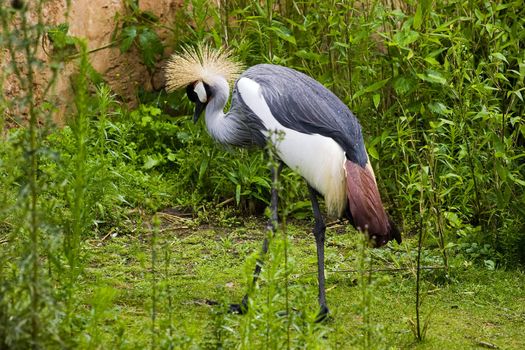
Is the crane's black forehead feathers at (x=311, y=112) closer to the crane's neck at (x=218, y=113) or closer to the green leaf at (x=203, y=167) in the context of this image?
the crane's neck at (x=218, y=113)

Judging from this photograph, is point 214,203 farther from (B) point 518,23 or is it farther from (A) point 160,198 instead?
(B) point 518,23

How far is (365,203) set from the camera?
180 inches

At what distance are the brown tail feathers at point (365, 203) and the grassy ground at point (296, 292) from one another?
128mm

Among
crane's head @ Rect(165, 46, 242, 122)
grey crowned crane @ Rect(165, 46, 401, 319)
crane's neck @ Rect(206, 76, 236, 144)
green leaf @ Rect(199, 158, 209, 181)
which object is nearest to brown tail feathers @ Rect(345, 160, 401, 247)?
grey crowned crane @ Rect(165, 46, 401, 319)

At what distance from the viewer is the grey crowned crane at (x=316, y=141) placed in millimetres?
4605

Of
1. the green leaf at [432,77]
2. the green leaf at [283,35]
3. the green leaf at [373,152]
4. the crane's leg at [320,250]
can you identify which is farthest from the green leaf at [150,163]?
the crane's leg at [320,250]

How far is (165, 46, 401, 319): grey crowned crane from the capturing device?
461 cm

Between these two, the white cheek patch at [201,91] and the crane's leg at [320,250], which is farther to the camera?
the white cheek patch at [201,91]

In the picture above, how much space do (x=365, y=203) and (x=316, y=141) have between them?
1.18ft

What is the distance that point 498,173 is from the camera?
17.3ft

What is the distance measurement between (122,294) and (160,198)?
1689mm

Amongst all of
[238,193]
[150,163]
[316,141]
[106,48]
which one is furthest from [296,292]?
[106,48]

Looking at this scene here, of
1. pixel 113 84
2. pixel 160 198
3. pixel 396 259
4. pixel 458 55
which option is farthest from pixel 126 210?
pixel 458 55

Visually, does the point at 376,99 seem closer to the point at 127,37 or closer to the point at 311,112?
the point at 311,112
